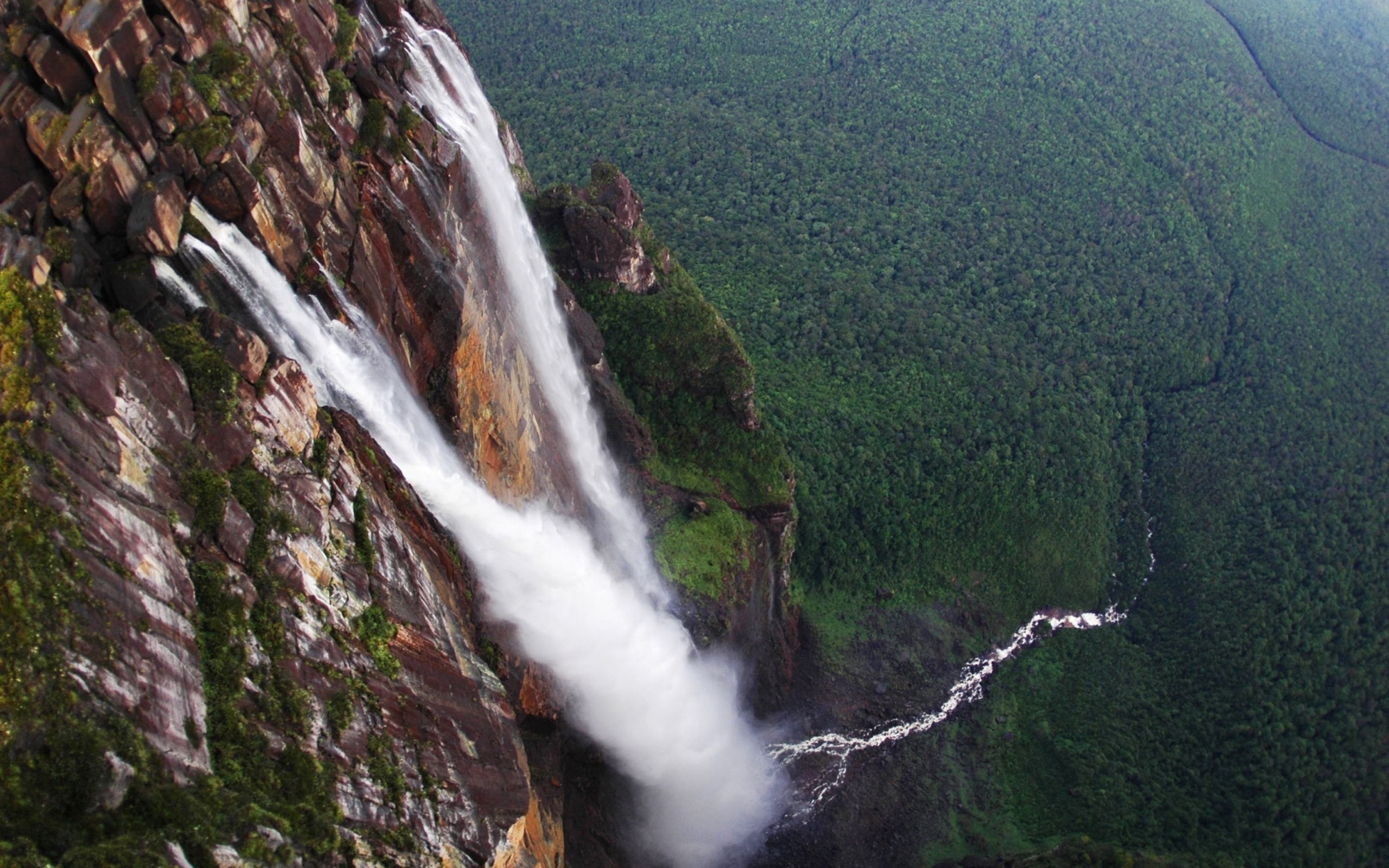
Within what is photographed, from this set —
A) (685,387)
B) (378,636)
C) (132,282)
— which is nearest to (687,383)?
(685,387)

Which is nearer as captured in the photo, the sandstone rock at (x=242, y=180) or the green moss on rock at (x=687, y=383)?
the sandstone rock at (x=242, y=180)

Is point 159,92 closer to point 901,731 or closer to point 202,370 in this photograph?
point 202,370

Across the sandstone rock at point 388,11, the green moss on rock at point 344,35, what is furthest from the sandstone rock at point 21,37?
the sandstone rock at point 388,11

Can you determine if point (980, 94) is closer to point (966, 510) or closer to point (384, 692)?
point (966, 510)

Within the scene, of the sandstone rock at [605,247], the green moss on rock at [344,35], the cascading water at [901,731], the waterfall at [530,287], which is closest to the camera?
the green moss on rock at [344,35]

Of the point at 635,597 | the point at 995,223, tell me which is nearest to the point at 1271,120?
the point at 995,223

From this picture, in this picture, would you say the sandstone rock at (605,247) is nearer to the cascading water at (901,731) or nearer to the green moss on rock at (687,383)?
the green moss on rock at (687,383)
